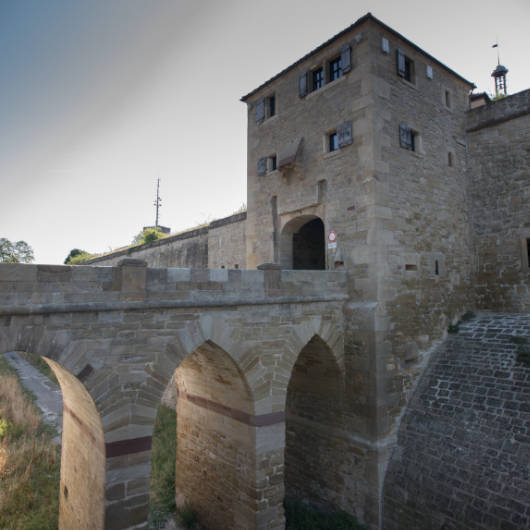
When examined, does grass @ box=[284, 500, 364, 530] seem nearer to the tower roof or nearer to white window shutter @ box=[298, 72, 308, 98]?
white window shutter @ box=[298, 72, 308, 98]

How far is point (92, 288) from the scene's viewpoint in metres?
5.34

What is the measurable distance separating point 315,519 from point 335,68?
410 inches

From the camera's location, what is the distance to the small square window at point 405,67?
365 inches

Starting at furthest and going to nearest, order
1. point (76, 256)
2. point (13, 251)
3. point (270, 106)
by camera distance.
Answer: point (76, 256)
point (13, 251)
point (270, 106)

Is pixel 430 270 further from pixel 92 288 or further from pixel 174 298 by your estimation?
pixel 92 288

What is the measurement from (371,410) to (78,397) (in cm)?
561

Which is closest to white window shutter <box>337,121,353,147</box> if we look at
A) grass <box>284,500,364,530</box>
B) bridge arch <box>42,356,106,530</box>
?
bridge arch <box>42,356,106,530</box>

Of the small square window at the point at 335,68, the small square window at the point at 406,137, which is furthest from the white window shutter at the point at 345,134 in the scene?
the small square window at the point at 335,68

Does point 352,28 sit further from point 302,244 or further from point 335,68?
point 302,244

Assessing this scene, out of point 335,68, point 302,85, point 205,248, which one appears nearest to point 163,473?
point 205,248

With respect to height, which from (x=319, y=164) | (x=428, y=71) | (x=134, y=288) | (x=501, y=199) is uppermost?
(x=428, y=71)

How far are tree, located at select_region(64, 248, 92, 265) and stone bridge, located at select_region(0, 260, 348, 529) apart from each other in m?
27.1

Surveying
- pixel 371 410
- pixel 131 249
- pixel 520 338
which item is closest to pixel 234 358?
pixel 371 410

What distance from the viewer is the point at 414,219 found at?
30.2ft
